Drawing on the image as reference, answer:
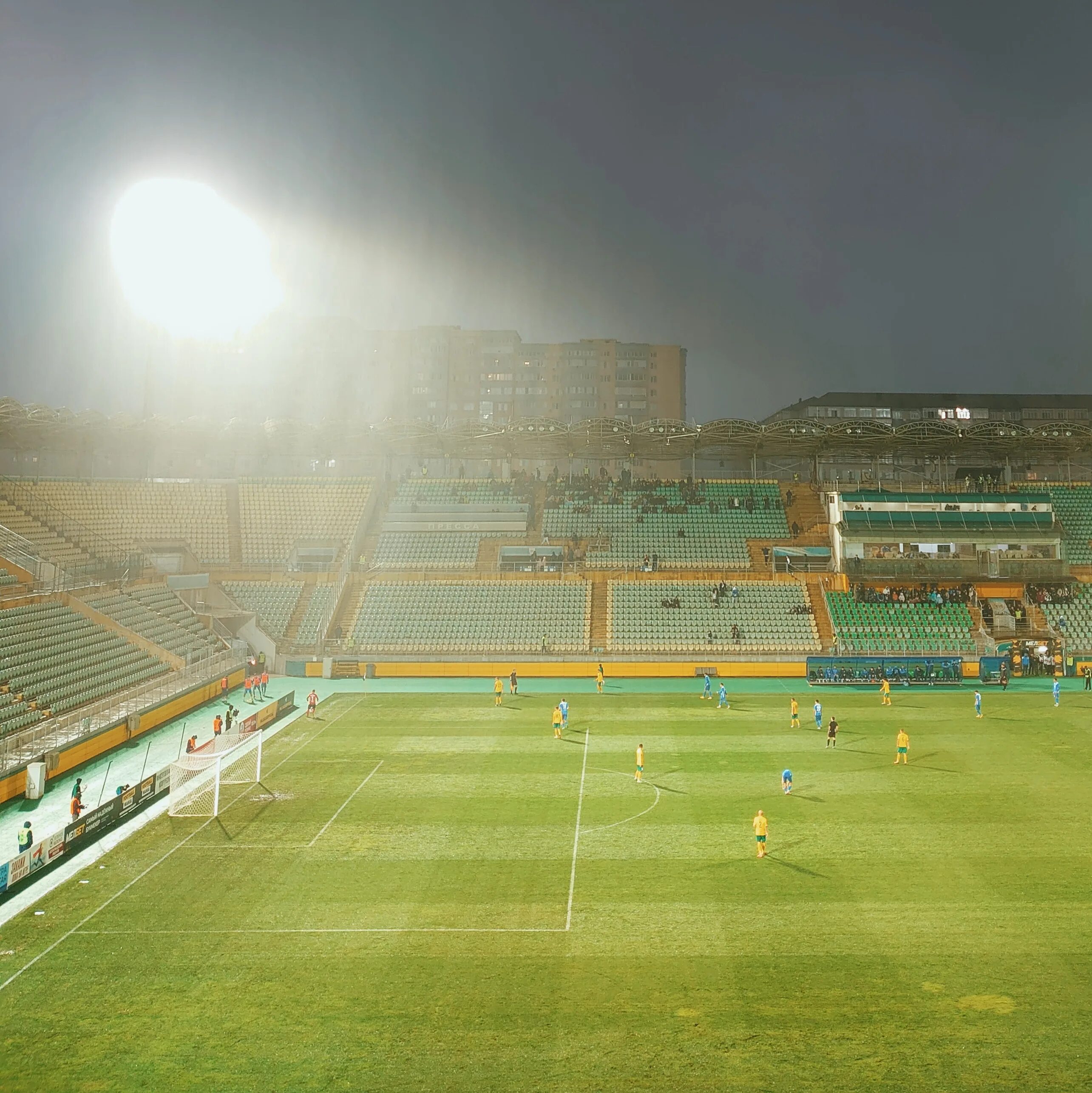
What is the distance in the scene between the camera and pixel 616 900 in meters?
18.2

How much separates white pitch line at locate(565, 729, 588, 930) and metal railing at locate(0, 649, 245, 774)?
17.3 metres

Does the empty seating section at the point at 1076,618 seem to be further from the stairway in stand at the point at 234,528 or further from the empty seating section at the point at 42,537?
the empty seating section at the point at 42,537

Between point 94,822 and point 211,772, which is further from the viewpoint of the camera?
point 211,772

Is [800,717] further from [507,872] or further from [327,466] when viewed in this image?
[327,466]

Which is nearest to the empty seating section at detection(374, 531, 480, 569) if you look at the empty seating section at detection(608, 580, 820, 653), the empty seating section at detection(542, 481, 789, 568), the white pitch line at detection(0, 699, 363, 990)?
the empty seating section at detection(542, 481, 789, 568)

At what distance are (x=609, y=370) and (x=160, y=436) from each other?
86863 millimetres

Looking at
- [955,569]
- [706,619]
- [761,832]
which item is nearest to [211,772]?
[761,832]

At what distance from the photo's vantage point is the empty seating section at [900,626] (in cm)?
4800

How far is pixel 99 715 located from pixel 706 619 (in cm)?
3337

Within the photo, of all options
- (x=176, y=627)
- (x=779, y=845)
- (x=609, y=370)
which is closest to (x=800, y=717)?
(x=779, y=845)

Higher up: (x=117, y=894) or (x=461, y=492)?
(x=461, y=492)

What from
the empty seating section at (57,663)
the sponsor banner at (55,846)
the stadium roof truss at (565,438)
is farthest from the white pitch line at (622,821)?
the stadium roof truss at (565,438)

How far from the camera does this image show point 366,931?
55.2 feet

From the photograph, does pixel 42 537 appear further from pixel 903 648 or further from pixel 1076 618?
pixel 1076 618
